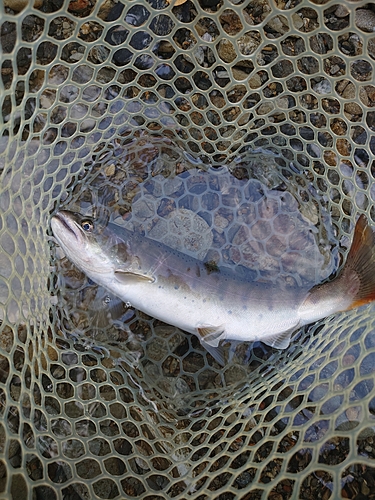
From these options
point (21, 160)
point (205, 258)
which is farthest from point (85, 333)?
point (21, 160)

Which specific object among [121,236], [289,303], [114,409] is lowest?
[114,409]

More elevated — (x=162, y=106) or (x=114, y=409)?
(x=162, y=106)

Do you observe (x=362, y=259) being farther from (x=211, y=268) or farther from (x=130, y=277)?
(x=130, y=277)

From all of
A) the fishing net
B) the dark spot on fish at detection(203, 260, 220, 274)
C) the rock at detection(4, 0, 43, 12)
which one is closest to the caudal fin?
the fishing net

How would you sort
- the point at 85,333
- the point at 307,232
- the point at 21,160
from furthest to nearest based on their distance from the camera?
the point at 307,232 → the point at 85,333 → the point at 21,160

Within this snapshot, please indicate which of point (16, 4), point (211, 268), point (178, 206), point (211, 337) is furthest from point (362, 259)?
point (16, 4)

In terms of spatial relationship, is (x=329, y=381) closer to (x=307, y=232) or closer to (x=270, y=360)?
(x=270, y=360)

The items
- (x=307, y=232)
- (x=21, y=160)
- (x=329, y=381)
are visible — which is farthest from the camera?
(x=307, y=232)

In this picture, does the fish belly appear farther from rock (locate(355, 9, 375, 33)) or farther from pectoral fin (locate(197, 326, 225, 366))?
rock (locate(355, 9, 375, 33))
